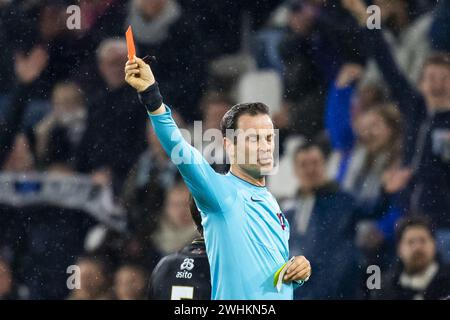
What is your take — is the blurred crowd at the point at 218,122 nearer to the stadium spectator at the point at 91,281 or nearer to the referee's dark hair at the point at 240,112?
the stadium spectator at the point at 91,281

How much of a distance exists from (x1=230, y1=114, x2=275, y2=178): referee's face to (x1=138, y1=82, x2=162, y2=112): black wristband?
43cm

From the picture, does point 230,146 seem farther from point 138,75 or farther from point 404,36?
point 404,36

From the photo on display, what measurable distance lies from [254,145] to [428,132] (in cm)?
287

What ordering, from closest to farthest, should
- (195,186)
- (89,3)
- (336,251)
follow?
(195,186), (336,251), (89,3)

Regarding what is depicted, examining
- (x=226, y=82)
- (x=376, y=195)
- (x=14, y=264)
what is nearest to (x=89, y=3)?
A: (x=226, y=82)

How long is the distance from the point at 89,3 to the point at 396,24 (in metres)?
1.98

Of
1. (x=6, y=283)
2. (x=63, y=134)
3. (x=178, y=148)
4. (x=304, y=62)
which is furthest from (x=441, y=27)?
(x=178, y=148)

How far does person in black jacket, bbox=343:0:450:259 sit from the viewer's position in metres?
5.84

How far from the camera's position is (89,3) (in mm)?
6207

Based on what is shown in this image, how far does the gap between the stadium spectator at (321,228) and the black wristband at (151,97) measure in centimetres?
→ 296

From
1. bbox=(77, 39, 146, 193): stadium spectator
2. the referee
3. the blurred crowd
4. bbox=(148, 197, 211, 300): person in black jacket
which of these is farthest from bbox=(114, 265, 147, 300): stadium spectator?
the referee

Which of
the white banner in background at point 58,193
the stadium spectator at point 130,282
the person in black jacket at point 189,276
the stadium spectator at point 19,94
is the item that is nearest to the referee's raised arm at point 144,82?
the person in black jacket at point 189,276

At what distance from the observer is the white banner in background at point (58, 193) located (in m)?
6.06

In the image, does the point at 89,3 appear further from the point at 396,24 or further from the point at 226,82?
the point at 396,24
